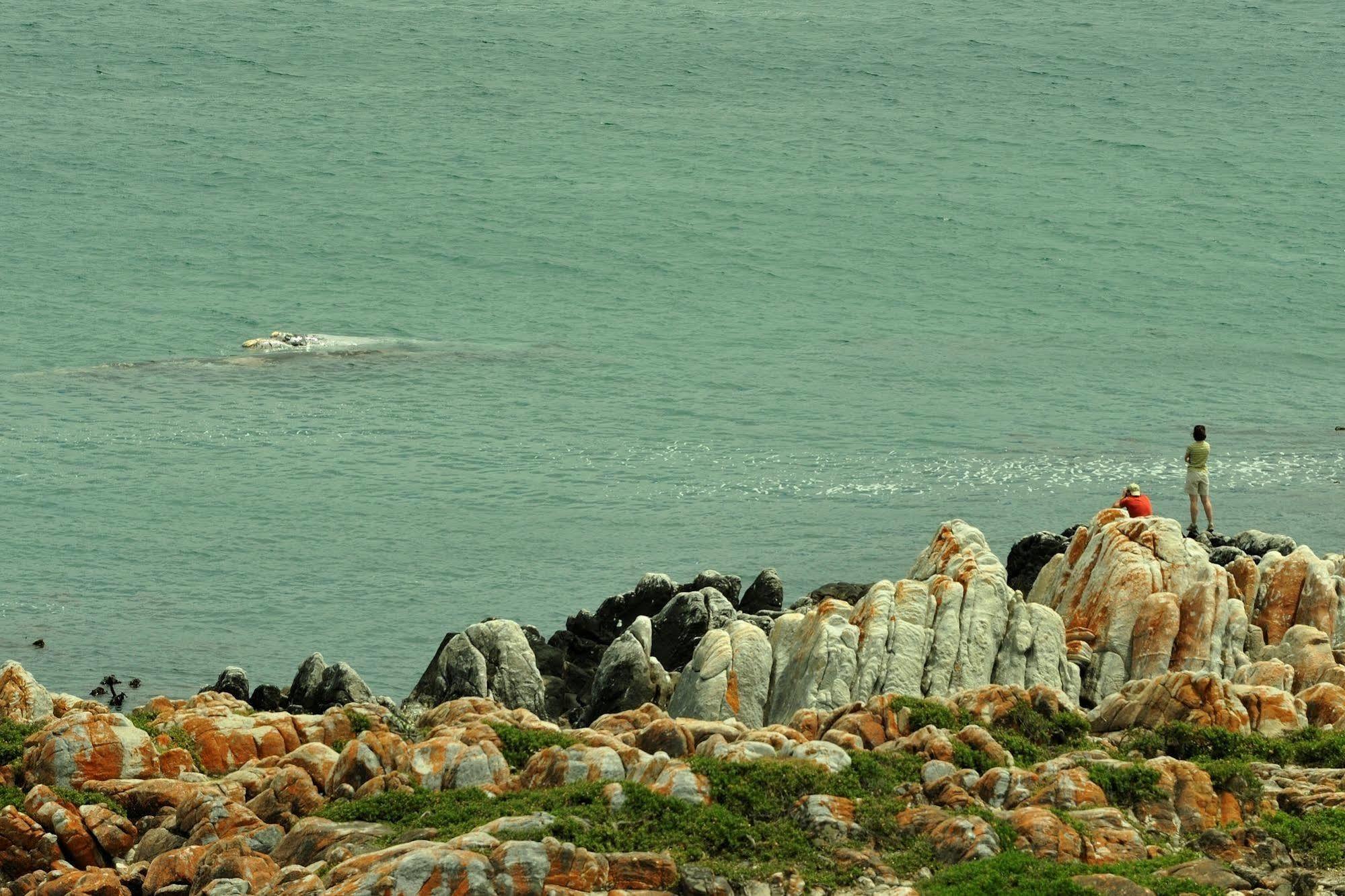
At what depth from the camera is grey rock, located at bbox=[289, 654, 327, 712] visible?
121ft

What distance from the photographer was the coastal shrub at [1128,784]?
24891mm

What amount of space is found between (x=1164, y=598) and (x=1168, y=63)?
3819 inches

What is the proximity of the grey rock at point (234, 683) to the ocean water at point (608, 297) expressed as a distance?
3061 millimetres

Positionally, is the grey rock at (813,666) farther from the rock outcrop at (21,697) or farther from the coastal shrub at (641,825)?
the rock outcrop at (21,697)

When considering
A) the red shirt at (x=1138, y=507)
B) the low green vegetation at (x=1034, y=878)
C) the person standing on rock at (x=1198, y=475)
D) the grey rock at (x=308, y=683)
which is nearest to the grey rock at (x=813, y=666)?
the grey rock at (x=308, y=683)

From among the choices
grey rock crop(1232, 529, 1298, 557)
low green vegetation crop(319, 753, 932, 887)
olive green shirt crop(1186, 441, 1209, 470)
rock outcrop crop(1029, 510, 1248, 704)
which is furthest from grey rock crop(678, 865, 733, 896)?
olive green shirt crop(1186, 441, 1209, 470)

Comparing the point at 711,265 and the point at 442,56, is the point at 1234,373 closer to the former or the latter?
the point at 711,265

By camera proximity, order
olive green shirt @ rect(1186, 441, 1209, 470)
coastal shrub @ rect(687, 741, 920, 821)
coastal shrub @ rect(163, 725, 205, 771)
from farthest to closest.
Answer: olive green shirt @ rect(1186, 441, 1209, 470) < coastal shrub @ rect(163, 725, 205, 771) < coastal shrub @ rect(687, 741, 920, 821)

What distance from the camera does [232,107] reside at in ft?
358

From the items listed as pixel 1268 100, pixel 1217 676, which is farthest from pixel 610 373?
pixel 1268 100

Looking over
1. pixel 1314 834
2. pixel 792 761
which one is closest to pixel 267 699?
pixel 792 761

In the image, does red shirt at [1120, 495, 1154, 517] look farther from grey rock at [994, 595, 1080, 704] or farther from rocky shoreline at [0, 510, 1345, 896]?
grey rock at [994, 595, 1080, 704]

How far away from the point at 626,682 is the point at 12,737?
37.7 ft

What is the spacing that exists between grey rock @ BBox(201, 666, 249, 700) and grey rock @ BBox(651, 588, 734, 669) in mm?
8251
